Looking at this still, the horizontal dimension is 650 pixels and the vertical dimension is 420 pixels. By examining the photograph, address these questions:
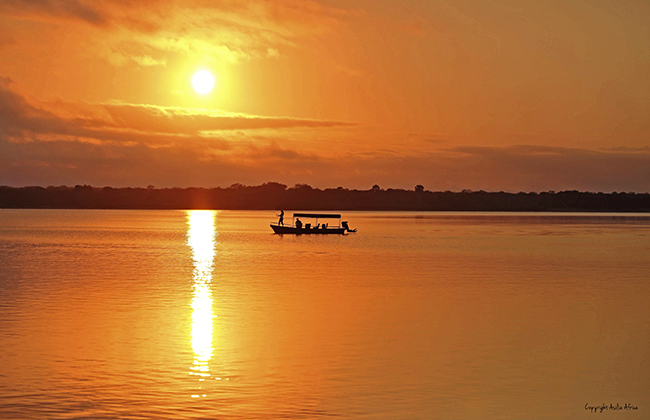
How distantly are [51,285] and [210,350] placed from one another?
21.1 m

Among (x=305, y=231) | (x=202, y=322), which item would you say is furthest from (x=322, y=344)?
(x=305, y=231)

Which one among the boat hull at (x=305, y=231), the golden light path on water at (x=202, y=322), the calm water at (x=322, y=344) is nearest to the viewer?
the calm water at (x=322, y=344)

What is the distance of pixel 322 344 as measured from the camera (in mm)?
23859

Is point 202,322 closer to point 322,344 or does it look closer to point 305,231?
point 322,344

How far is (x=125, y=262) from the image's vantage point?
188 feet

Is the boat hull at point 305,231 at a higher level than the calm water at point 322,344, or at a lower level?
lower

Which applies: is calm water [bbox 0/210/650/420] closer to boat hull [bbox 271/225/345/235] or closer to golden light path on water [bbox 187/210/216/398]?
golden light path on water [bbox 187/210/216/398]

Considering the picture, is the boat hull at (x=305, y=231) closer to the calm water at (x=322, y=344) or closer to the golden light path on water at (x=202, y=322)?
the golden light path on water at (x=202, y=322)

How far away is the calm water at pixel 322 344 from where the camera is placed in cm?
1678

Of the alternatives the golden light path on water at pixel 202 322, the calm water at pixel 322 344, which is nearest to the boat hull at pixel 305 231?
the golden light path on water at pixel 202 322

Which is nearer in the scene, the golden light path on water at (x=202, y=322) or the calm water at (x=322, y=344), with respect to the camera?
the calm water at (x=322, y=344)

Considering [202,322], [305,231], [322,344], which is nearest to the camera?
[322,344]

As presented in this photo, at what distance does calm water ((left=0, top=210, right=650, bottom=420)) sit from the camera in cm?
1678

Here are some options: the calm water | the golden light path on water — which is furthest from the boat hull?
the calm water
